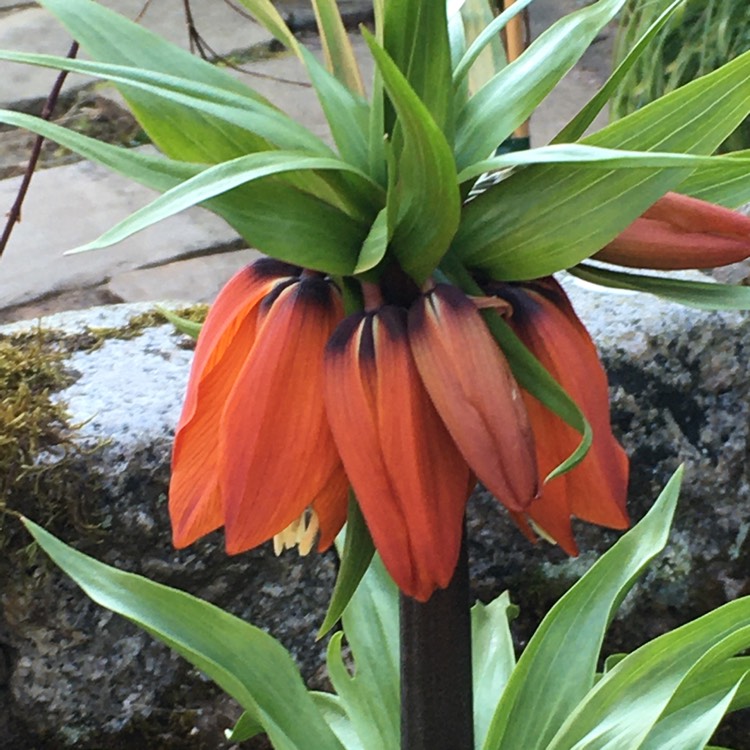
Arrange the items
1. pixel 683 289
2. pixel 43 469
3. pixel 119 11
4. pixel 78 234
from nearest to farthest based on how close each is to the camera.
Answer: pixel 683 289 → pixel 43 469 → pixel 78 234 → pixel 119 11

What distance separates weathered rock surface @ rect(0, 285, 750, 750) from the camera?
90cm

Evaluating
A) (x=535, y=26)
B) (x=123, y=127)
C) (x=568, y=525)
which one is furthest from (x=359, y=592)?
(x=535, y=26)

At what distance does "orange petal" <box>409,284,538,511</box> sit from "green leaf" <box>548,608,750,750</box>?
0.87ft

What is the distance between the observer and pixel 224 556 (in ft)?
3.08

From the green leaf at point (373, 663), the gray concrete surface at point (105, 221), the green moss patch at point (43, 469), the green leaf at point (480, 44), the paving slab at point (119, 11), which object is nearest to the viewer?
the green leaf at point (480, 44)

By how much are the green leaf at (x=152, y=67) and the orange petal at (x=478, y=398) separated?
119 mm

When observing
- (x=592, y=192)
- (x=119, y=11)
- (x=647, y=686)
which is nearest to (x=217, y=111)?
(x=592, y=192)

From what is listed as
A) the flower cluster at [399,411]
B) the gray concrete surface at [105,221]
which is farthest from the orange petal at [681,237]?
the gray concrete surface at [105,221]

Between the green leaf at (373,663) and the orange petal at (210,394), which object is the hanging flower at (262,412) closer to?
the orange petal at (210,394)

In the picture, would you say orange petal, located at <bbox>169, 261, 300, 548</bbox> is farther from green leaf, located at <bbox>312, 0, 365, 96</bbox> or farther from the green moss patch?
the green moss patch

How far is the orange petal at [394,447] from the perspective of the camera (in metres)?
0.37

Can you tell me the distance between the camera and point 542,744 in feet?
2.12

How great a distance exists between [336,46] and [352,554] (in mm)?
218

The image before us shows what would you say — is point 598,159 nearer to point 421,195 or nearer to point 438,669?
point 421,195
